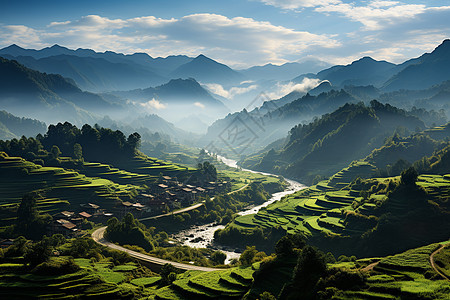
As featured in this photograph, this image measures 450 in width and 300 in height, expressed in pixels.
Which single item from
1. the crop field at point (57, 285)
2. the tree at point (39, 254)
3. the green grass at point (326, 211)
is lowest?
the green grass at point (326, 211)

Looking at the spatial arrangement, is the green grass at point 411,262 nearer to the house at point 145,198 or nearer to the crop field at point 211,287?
the crop field at point 211,287

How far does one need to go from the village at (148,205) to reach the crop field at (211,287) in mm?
52165

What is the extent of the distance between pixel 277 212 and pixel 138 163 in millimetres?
76379

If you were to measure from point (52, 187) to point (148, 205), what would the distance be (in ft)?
101

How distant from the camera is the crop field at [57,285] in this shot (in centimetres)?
4056

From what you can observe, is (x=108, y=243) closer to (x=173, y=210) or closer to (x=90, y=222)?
(x=90, y=222)

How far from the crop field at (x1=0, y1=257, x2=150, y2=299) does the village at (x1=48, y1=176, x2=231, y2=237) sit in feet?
148

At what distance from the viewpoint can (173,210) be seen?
386 feet

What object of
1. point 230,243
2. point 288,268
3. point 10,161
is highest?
point 10,161

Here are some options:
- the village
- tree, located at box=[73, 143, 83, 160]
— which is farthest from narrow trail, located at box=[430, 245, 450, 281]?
tree, located at box=[73, 143, 83, 160]

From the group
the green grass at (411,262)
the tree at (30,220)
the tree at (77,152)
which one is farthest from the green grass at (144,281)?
the tree at (77,152)

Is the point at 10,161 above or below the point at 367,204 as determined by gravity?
above

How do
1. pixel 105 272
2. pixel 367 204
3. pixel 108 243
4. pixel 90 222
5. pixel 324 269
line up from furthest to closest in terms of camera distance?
1. pixel 90 222
2. pixel 367 204
3. pixel 108 243
4. pixel 105 272
5. pixel 324 269

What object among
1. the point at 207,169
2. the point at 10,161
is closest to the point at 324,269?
the point at 10,161
